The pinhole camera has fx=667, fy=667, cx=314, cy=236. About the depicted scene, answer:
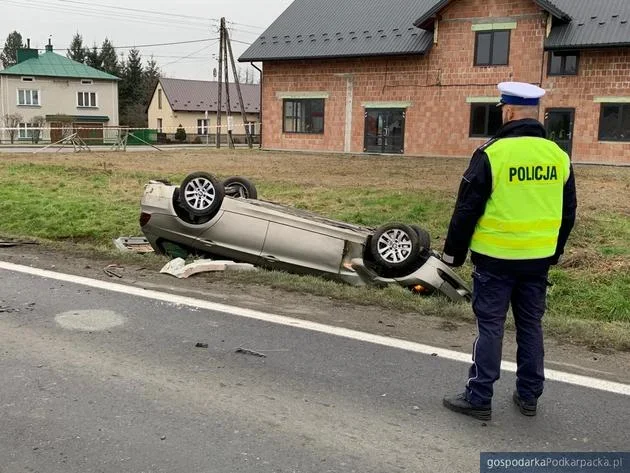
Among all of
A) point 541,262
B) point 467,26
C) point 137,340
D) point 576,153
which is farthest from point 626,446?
point 467,26

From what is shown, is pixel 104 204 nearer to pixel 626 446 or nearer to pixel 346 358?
pixel 346 358

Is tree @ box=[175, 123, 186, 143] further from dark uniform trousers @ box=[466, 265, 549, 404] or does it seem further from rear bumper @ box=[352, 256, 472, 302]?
dark uniform trousers @ box=[466, 265, 549, 404]

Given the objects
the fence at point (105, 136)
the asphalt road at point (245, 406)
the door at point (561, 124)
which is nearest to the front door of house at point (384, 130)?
the door at point (561, 124)

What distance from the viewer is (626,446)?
11.8 feet

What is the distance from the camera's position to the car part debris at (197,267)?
7219 millimetres

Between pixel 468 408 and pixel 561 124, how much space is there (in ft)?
87.1

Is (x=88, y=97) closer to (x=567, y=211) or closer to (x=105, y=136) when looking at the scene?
(x=105, y=136)

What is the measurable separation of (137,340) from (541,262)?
3.04 m

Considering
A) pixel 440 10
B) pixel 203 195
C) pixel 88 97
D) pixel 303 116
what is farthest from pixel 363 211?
pixel 88 97

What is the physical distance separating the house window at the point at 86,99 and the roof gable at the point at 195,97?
7402mm

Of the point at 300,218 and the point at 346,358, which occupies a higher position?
the point at 300,218

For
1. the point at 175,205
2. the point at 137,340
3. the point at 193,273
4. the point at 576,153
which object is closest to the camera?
the point at 137,340

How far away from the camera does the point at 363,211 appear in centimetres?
1203

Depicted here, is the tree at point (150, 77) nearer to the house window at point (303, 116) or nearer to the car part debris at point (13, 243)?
the house window at point (303, 116)
